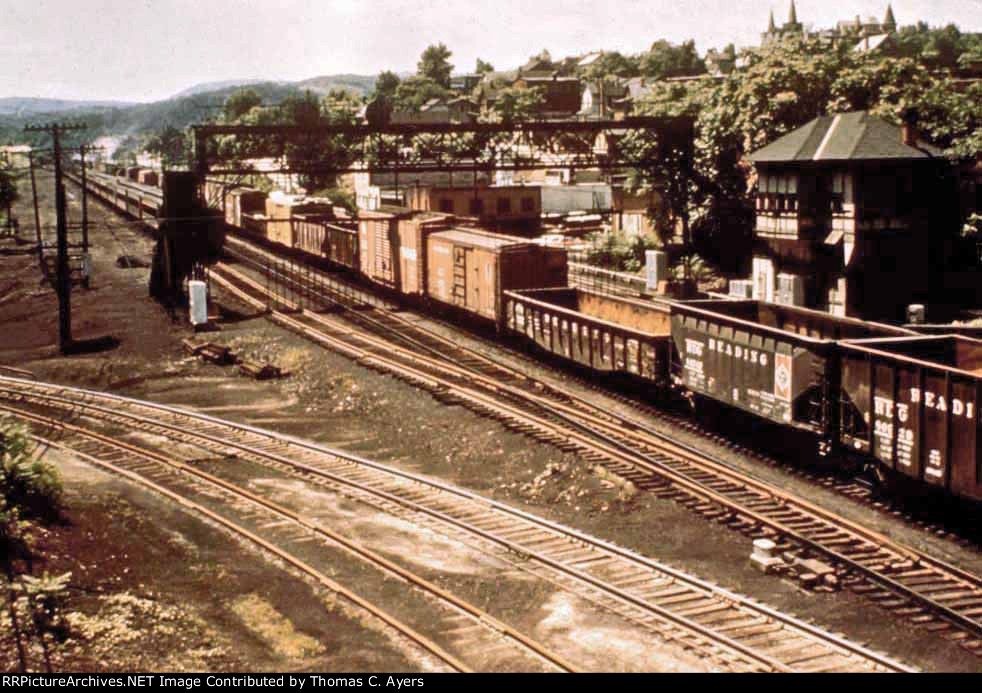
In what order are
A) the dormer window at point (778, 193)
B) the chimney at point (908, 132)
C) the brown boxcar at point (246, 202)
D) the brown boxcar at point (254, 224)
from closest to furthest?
1. the chimney at point (908, 132)
2. the dormer window at point (778, 193)
3. the brown boxcar at point (254, 224)
4. the brown boxcar at point (246, 202)

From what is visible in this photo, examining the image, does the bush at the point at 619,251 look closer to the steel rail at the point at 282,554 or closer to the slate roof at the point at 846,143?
the slate roof at the point at 846,143

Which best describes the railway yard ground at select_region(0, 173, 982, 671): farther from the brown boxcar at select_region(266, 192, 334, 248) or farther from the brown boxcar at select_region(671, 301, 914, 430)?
the brown boxcar at select_region(266, 192, 334, 248)

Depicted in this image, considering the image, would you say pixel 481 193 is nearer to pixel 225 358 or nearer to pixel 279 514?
pixel 225 358

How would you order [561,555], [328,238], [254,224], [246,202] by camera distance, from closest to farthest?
1. [561,555]
2. [328,238]
3. [254,224]
4. [246,202]

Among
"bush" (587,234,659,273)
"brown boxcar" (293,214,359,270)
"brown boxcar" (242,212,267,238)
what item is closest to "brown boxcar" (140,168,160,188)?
"brown boxcar" (242,212,267,238)

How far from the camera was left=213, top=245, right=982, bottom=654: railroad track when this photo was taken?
15.9 meters

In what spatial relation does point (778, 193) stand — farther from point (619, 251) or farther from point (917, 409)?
point (917, 409)

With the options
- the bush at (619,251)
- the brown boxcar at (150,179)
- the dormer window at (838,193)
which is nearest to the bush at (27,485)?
the dormer window at (838,193)

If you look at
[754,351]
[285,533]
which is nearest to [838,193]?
[754,351]

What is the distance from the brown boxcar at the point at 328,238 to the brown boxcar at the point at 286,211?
1.09 meters

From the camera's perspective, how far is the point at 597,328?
29.0m

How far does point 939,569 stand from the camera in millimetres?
16656

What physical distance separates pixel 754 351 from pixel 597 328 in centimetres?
705

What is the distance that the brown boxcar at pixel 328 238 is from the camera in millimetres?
51500
